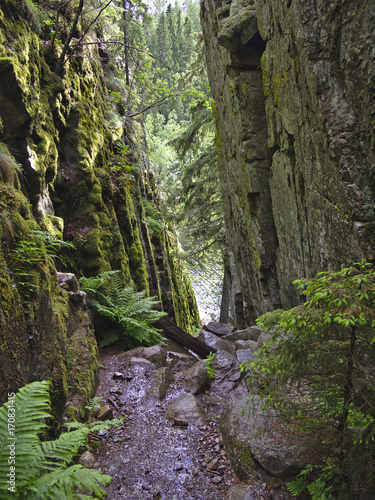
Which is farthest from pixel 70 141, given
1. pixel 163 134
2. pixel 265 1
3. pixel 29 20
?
pixel 163 134

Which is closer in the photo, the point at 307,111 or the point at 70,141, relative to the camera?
the point at 307,111

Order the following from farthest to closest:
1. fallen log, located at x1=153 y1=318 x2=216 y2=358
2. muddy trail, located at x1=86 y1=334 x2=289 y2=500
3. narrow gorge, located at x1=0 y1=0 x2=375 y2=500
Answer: fallen log, located at x1=153 y1=318 x2=216 y2=358 → muddy trail, located at x1=86 y1=334 x2=289 y2=500 → narrow gorge, located at x1=0 y1=0 x2=375 y2=500

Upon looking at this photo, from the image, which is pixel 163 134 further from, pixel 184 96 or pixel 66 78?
pixel 66 78

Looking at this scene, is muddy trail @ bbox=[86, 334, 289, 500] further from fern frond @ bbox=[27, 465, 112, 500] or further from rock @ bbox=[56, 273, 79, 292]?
rock @ bbox=[56, 273, 79, 292]

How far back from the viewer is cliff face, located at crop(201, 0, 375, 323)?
3895mm

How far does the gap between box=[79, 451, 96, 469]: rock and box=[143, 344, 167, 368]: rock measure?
8.95 ft

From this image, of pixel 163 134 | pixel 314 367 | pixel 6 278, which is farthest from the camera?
pixel 163 134

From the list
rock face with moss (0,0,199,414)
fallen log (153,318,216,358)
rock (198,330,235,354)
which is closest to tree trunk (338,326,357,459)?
rock face with moss (0,0,199,414)

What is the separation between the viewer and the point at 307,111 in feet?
16.2

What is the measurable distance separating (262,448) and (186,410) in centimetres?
164

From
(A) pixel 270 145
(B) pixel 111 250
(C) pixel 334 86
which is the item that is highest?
(A) pixel 270 145

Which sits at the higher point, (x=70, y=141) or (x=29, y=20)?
(x=29, y=20)

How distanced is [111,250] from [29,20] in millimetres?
5336

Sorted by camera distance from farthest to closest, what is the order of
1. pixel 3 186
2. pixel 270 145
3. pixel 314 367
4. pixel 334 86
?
pixel 270 145, pixel 334 86, pixel 3 186, pixel 314 367
